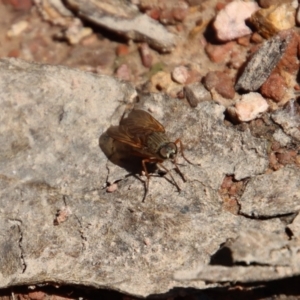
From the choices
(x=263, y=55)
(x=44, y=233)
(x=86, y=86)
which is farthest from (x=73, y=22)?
(x=44, y=233)

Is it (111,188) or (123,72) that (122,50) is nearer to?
(123,72)

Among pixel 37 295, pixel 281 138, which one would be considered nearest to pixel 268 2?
pixel 281 138

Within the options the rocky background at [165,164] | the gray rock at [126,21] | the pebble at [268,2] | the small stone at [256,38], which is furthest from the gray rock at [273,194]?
the gray rock at [126,21]

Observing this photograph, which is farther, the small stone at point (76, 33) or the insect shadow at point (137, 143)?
the small stone at point (76, 33)

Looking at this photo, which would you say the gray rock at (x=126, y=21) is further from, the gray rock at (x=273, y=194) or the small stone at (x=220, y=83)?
the gray rock at (x=273, y=194)

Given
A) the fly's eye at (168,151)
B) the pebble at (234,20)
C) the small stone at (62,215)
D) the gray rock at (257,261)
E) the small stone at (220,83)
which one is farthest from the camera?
the pebble at (234,20)

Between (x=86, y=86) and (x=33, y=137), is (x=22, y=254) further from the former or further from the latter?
(x=86, y=86)
